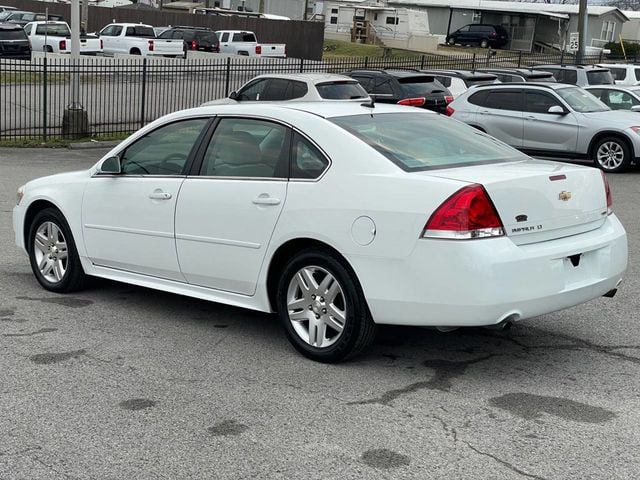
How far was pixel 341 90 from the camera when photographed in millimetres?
19125

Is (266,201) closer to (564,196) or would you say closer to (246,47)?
(564,196)

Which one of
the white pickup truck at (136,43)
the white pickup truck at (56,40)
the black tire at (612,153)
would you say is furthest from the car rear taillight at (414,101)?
the white pickup truck at (136,43)

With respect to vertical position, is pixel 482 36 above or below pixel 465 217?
above

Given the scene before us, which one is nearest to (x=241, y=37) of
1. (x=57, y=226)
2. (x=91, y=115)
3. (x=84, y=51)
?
(x=84, y=51)

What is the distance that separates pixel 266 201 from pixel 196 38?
4203cm

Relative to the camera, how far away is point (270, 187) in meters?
6.17

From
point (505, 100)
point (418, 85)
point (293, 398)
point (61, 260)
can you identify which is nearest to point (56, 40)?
point (418, 85)

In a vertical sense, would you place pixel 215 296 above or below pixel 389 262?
below

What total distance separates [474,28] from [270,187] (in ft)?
218

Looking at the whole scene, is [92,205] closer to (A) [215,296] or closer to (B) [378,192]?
(A) [215,296]

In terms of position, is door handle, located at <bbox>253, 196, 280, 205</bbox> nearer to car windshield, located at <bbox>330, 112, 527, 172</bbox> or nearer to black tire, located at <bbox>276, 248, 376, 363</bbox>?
black tire, located at <bbox>276, 248, 376, 363</bbox>

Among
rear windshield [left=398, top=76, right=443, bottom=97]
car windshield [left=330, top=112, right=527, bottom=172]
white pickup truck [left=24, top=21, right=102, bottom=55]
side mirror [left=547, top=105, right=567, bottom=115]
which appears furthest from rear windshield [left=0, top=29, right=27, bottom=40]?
car windshield [left=330, top=112, right=527, bottom=172]

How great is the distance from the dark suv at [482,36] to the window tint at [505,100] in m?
51.0

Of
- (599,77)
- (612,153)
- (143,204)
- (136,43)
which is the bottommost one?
(612,153)
